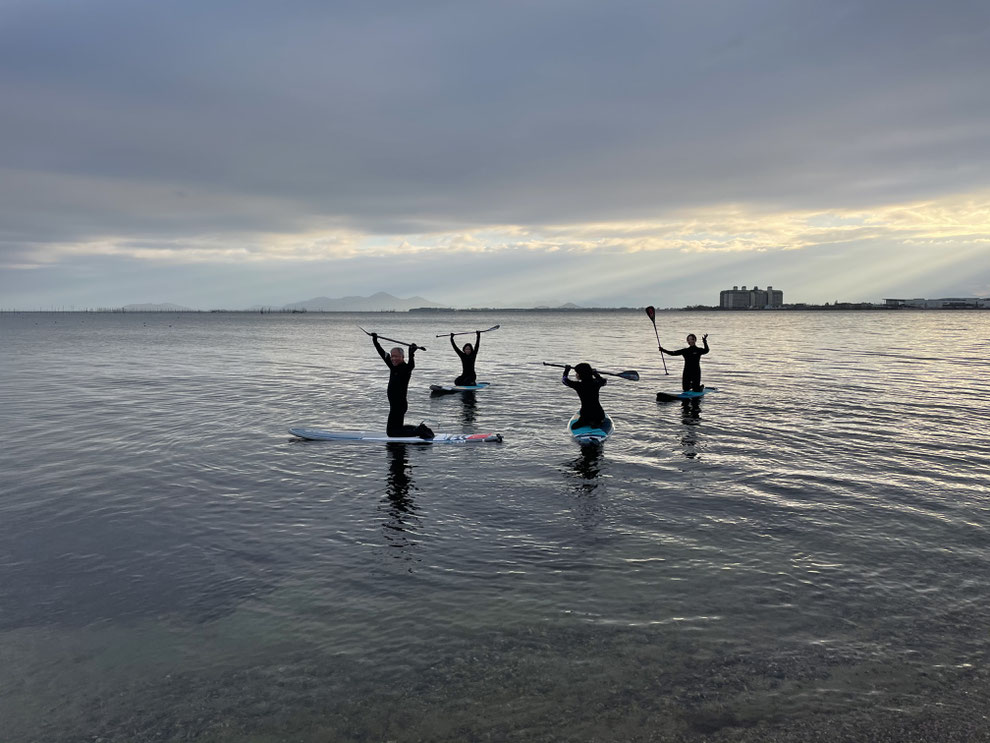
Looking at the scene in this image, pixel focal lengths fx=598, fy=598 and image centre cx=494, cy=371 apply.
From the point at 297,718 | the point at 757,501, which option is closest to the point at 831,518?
the point at 757,501

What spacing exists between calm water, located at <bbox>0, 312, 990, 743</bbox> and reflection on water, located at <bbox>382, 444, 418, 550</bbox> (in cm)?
8

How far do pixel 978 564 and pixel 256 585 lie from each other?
1154cm

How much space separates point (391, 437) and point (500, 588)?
1046 cm

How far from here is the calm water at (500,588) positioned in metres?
6.37

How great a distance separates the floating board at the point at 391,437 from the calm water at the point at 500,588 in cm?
57

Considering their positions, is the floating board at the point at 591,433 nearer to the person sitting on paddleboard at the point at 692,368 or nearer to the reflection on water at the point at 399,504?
the reflection on water at the point at 399,504

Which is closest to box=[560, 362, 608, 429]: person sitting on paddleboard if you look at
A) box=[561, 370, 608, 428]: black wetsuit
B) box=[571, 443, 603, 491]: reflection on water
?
box=[561, 370, 608, 428]: black wetsuit

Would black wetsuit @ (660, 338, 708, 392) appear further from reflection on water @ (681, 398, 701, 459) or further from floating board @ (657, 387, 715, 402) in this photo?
reflection on water @ (681, 398, 701, 459)

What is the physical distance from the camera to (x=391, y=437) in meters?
18.9

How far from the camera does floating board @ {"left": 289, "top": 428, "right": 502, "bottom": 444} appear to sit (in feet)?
61.6

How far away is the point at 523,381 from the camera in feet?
122

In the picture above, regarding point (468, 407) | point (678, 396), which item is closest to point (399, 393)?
point (468, 407)

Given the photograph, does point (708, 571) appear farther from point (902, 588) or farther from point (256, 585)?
point (256, 585)

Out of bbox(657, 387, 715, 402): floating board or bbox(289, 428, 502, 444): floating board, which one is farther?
bbox(657, 387, 715, 402): floating board
